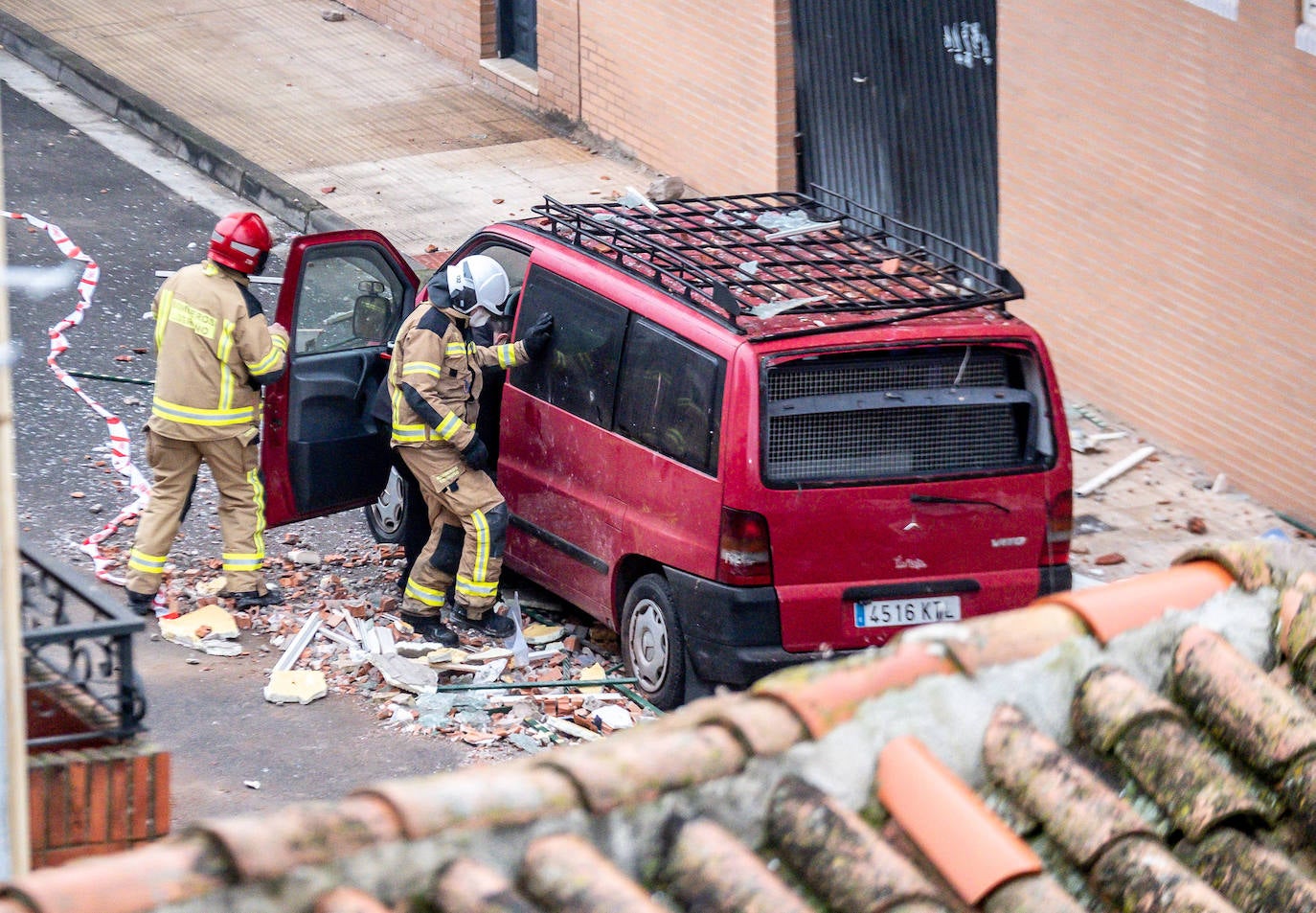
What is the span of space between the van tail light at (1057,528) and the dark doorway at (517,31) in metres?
9.48

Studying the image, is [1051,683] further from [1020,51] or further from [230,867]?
[1020,51]

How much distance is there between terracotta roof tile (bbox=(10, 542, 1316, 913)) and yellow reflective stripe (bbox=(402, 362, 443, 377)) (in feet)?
14.2

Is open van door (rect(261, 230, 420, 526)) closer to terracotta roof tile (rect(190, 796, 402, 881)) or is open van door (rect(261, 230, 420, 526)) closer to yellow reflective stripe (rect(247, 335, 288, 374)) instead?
yellow reflective stripe (rect(247, 335, 288, 374))

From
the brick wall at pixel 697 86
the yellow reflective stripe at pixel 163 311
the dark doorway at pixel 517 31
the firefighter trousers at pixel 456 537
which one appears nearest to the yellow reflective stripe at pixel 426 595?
the firefighter trousers at pixel 456 537

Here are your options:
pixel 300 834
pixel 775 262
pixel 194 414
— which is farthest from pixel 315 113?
pixel 300 834

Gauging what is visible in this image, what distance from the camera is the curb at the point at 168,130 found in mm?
13492

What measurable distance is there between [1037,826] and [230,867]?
1.50 metres

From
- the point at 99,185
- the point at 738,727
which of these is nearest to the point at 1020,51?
the point at 99,185

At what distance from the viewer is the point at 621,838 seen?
10.2 ft

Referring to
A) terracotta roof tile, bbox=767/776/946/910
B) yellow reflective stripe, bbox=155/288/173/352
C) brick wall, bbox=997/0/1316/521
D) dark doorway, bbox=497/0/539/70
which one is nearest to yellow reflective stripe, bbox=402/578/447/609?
Result: yellow reflective stripe, bbox=155/288/173/352

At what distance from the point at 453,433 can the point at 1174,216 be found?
441 cm

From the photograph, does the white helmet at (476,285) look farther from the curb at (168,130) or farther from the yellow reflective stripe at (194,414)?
the curb at (168,130)

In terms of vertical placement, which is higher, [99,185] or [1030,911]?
[1030,911]

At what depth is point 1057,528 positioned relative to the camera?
7270 millimetres
